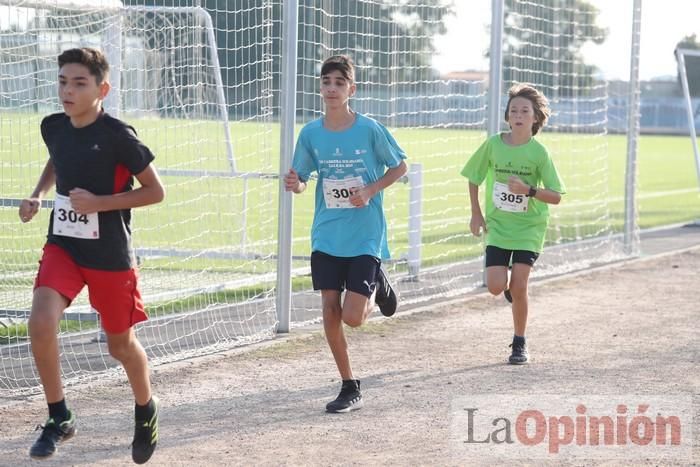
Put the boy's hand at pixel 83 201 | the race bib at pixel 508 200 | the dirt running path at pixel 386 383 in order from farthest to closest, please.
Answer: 1. the race bib at pixel 508 200
2. the dirt running path at pixel 386 383
3. the boy's hand at pixel 83 201

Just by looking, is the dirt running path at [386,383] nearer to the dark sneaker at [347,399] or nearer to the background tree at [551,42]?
the dark sneaker at [347,399]

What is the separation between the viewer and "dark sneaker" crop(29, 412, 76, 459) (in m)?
5.67

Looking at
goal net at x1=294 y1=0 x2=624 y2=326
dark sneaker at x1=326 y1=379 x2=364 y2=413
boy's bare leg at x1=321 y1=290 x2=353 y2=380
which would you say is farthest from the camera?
goal net at x1=294 y1=0 x2=624 y2=326

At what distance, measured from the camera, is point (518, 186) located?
341 inches

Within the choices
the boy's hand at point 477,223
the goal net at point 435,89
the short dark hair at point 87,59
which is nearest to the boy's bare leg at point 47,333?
the short dark hair at point 87,59

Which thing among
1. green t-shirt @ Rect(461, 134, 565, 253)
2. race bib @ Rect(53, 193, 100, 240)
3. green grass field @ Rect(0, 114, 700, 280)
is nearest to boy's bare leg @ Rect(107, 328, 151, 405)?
race bib @ Rect(53, 193, 100, 240)

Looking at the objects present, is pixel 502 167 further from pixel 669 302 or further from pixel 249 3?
pixel 669 302

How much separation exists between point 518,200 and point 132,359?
12.5 feet

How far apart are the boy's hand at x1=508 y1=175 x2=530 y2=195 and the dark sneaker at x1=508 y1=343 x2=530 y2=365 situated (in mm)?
1032

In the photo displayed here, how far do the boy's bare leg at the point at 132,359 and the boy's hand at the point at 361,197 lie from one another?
5.65ft

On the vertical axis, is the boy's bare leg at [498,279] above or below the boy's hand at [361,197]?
below

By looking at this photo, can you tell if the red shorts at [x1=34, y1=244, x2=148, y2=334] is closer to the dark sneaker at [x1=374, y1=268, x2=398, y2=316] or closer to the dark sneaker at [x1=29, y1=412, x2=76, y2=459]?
the dark sneaker at [x1=29, y1=412, x2=76, y2=459]

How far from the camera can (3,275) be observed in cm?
1165

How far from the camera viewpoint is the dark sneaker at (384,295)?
7570 millimetres
